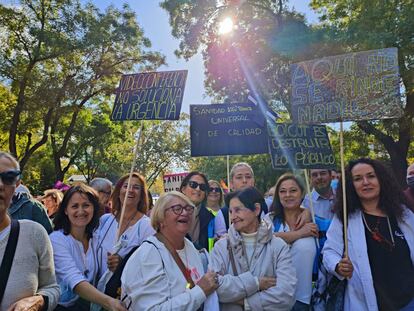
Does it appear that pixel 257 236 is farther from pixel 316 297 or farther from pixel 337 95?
pixel 337 95

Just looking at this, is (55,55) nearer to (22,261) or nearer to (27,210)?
(27,210)

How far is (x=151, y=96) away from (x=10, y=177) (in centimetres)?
288

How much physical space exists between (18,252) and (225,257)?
1.63 meters

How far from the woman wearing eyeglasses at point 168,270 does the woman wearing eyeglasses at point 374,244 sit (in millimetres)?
1265

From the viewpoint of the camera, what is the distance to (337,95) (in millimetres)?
4383

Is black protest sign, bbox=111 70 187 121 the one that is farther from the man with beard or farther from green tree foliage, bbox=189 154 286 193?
green tree foliage, bbox=189 154 286 193

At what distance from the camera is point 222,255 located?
3.36 meters

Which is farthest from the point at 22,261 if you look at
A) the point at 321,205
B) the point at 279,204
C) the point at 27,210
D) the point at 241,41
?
the point at 241,41

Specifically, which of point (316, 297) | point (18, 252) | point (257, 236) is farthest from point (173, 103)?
point (18, 252)

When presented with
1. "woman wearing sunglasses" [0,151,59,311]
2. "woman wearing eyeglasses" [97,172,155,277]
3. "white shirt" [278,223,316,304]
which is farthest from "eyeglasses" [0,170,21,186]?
"white shirt" [278,223,316,304]

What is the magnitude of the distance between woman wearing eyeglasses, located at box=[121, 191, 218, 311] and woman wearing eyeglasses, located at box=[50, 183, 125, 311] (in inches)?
18.3

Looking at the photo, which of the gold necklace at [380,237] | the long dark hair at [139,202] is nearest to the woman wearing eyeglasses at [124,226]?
the long dark hair at [139,202]

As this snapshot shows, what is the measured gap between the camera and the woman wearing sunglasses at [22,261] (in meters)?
2.24

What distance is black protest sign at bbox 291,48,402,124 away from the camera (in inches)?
166
